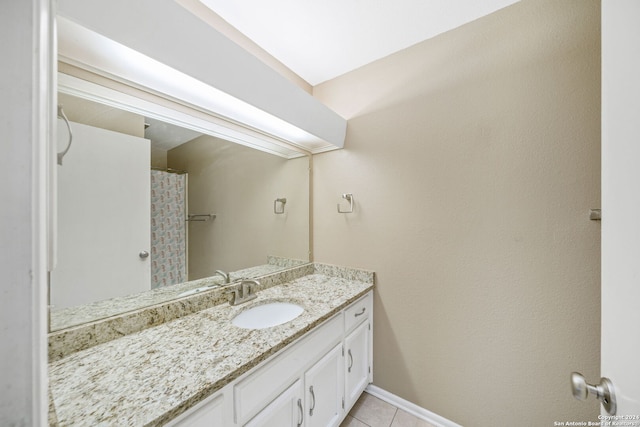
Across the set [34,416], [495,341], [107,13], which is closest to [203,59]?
[107,13]

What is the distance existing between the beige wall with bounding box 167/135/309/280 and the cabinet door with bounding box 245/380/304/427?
73 centimetres

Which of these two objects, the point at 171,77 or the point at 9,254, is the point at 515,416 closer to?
the point at 9,254

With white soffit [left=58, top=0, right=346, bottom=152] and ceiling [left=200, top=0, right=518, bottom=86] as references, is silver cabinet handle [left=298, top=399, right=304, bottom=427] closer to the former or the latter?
white soffit [left=58, top=0, right=346, bottom=152]

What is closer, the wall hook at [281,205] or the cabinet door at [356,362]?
the cabinet door at [356,362]

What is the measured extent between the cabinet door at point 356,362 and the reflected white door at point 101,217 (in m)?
1.16

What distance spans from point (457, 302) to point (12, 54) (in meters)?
1.73

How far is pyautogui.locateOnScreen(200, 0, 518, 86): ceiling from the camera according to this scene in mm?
1208

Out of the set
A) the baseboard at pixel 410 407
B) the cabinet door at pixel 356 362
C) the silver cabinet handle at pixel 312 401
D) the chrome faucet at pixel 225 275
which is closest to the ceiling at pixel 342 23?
the chrome faucet at pixel 225 275

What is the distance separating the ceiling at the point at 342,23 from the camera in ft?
3.96

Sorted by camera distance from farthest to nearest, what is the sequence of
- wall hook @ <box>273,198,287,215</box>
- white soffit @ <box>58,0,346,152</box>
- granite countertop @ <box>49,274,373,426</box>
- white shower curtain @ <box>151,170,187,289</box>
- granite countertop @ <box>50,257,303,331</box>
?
1. wall hook @ <box>273,198,287,215</box>
2. white shower curtain @ <box>151,170,187,289</box>
3. granite countertop @ <box>50,257,303,331</box>
4. white soffit @ <box>58,0,346,152</box>
5. granite countertop @ <box>49,274,373,426</box>

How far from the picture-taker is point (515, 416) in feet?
3.79

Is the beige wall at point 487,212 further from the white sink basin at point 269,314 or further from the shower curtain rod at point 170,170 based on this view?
the shower curtain rod at point 170,170

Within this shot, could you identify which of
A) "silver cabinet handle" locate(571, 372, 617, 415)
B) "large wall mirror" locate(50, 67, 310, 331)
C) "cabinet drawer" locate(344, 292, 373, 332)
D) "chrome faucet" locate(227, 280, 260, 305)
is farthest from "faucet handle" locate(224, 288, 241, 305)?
"silver cabinet handle" locate(571, 372, 617, 415)

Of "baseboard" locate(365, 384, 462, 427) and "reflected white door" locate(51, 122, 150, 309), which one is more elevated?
"reflected white door" locate(51, 122, 150, 309)
